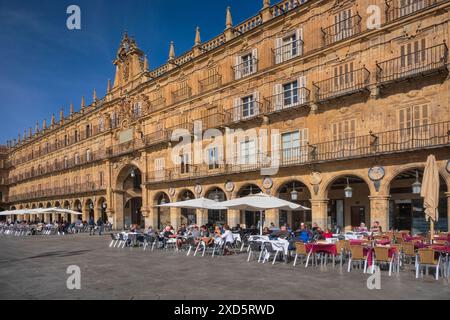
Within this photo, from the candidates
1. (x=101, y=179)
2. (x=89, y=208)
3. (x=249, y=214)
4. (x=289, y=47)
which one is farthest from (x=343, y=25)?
(x=89, y=208)

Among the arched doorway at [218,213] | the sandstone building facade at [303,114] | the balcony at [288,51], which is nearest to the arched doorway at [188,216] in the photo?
the sandstone building facade at [303,114]

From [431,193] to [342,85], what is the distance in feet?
33.1

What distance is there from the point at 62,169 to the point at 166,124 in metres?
23.5

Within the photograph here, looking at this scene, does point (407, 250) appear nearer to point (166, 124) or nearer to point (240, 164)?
point (240, 164)

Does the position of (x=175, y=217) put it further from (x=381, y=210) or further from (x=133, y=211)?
(x=381, y=210)

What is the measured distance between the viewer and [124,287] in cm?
924

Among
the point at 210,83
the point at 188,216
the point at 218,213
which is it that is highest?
the point at 210,83

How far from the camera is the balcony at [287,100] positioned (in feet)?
72.2

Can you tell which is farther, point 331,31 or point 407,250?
point 331,31

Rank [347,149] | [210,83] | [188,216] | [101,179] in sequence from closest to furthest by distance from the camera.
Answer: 1. [347,149]
2. [210,83]
3. [188,216]
4. [101,179]

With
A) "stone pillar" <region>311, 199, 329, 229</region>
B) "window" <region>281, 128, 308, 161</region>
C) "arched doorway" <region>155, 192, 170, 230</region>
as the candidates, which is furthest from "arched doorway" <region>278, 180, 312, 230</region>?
"arched doorway" <region>155, 192, 170, 230</region>

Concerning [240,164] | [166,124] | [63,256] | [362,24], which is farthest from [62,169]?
[362,24]

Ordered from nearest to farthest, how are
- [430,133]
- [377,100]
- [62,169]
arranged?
[430,133]
[377,100]
[62,169]

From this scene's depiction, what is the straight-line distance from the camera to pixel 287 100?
2331cm
